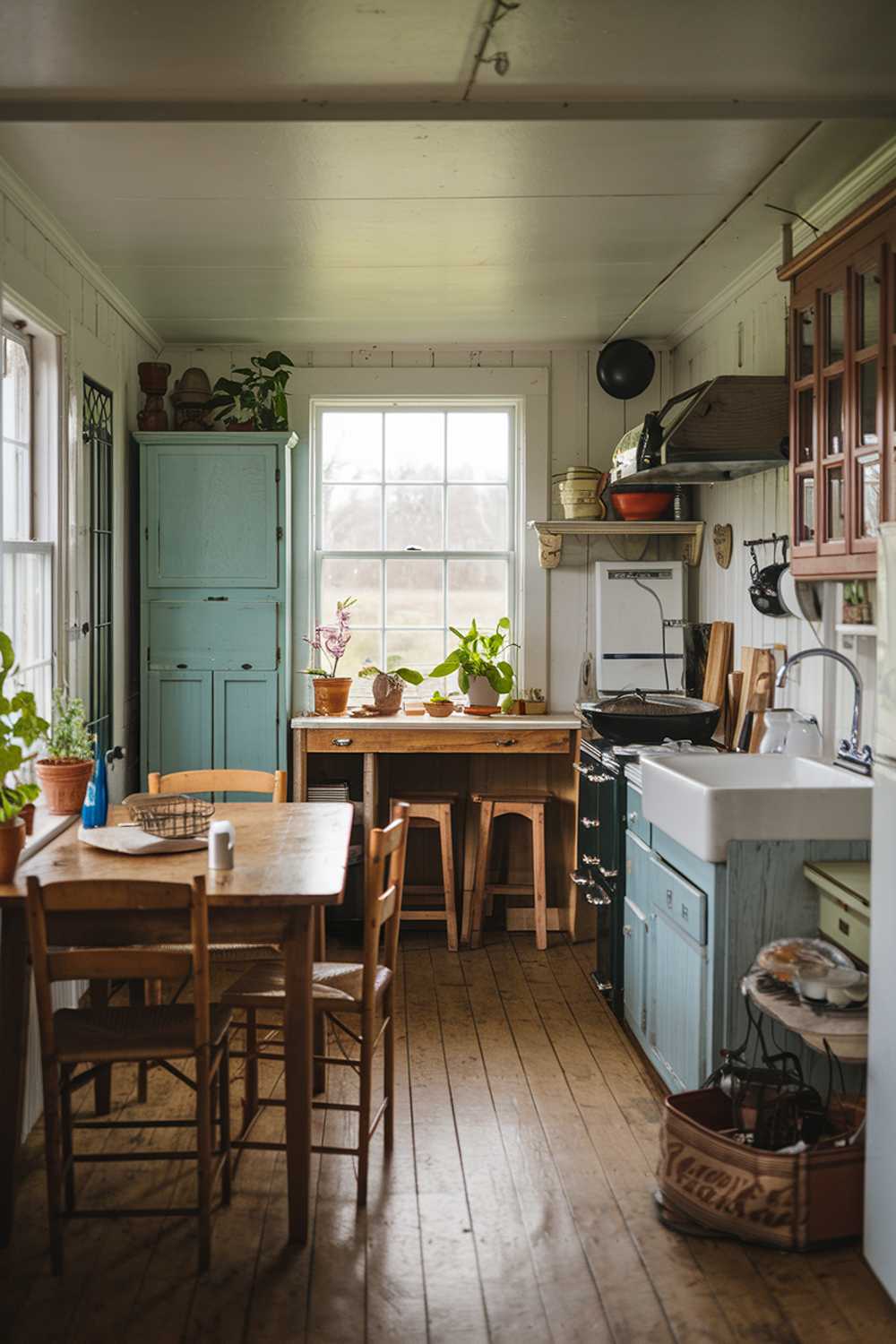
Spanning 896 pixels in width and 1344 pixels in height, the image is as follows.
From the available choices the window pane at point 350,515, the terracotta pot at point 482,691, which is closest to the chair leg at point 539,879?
the terracotta pot at point 482,691

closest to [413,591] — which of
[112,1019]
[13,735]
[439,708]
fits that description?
[439,708]

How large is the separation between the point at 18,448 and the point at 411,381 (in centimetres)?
241

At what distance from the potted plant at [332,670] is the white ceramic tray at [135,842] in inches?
93.3

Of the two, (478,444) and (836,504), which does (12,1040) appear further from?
(478,444)

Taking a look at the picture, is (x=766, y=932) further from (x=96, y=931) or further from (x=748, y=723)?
(x=96, y=931)

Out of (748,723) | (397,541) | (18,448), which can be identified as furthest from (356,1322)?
(397,541)

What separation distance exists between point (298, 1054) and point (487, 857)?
293 centimetres

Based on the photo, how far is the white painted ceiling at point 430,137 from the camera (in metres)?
2.79

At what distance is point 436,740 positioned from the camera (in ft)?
18.5

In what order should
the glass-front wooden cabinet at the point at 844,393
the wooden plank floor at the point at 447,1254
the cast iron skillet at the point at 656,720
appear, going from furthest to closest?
the cast iron skillet at the point at 656,720
the glass-front wooden cabinet at the point at 844,393
the wooden plank floor at the point at 447,1254

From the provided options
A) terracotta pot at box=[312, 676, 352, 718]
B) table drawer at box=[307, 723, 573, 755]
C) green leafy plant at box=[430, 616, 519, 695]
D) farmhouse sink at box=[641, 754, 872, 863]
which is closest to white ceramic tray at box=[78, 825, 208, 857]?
farmhouse sink at box=[641, 754, 872, 863]

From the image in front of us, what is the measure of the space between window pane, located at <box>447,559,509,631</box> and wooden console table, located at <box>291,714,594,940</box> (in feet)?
1.89

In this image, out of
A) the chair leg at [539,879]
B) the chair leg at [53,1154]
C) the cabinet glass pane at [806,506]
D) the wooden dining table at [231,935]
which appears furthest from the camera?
the chair leg at [539,879]

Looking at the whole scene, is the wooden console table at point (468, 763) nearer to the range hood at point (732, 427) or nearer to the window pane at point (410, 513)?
the window pane at point (410, 513)
